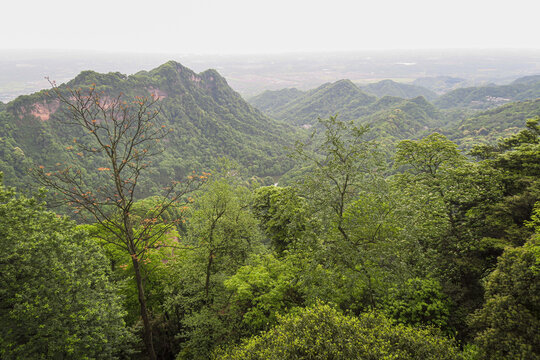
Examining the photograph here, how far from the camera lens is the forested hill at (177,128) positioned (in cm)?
→ 8269

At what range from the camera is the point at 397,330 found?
10000 millimetres

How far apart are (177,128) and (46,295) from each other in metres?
128

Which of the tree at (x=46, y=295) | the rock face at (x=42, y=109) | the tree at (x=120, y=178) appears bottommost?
the tree at (x=46, y=295)

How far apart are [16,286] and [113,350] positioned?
653 cm

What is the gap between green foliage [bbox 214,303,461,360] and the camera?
8.99 m

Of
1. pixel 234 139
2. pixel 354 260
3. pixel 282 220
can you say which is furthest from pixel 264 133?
pixel 354 260

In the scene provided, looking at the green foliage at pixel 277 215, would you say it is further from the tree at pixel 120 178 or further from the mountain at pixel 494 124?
→ the mountain at pixel 494 124

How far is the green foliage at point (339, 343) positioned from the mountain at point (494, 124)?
386 ft

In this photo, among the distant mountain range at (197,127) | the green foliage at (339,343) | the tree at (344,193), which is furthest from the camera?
the distant mountain range at (197,127)

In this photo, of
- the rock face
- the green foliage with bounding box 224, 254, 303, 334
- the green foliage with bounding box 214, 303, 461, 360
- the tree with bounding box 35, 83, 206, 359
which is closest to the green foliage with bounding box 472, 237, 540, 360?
the green foliage with bounding box 214, 303, 461, 360

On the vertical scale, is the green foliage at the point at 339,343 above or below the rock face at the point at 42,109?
below

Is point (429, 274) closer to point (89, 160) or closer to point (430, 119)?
point (89, 160)

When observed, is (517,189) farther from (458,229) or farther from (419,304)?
(419,304)

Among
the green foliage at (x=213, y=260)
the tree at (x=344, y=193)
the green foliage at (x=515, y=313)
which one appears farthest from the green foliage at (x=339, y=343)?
the green foliage at (x=213, y=260)
